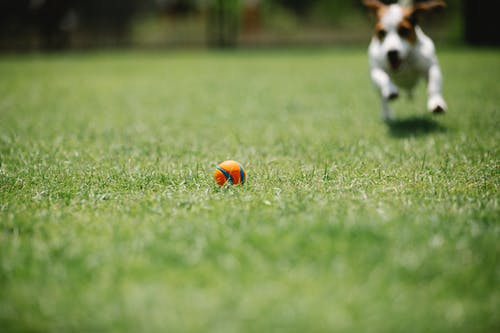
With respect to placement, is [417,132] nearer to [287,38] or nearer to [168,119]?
[168,119]

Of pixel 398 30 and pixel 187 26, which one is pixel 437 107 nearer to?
pixel 398 30

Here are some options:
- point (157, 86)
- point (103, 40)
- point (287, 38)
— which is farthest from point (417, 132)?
point (103, 40)

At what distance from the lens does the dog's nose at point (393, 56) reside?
526cm

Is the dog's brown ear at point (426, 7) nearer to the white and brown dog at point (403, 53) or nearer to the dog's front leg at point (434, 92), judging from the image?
the white and brown dog at point (403, 53)

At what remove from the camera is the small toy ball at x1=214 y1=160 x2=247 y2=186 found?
372cm

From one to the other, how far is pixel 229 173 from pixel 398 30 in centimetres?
309

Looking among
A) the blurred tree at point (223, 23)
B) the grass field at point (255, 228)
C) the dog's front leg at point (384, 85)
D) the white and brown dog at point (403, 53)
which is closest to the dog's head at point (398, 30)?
the white and brown dog at point (403, 53)

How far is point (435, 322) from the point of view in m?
1.96

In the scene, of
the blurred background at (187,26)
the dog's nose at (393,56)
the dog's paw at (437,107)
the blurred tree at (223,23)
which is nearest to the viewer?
the dog's paw at (437,107)

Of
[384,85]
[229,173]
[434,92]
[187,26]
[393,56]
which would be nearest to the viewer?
[229,173]

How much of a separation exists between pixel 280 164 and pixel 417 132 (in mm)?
2353

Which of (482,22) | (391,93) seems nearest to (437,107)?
(391,93)

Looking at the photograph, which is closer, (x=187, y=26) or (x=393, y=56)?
(x=393, y=56)

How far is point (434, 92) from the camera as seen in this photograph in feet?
17.7
